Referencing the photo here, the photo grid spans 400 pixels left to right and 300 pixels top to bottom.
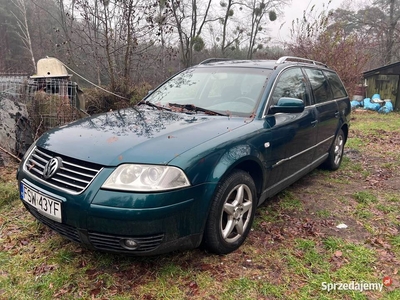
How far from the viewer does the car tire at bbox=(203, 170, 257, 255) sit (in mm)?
2418

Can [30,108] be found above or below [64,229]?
above

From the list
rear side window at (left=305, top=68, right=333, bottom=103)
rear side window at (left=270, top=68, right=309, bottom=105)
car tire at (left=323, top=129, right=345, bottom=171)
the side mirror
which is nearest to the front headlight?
the side mirror

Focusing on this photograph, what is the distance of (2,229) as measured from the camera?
3.11 metres

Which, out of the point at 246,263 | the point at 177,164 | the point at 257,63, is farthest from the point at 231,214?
the point at 257,63

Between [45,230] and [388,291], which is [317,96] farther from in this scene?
[45,230]

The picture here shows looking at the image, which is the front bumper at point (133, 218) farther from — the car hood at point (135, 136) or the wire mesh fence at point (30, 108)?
the wire mesh fence at point (30, 108)

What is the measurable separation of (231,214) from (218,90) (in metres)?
1.46

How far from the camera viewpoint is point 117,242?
82.2 inches

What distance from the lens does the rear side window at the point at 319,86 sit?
13.7 ft

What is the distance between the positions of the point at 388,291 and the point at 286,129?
1646 mm

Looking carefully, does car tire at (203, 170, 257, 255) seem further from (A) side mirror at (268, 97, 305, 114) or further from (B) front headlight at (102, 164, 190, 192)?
(A) side mirror at (268, 97, 305, 114)

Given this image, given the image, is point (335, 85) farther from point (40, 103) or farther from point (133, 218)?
point (40, 103)

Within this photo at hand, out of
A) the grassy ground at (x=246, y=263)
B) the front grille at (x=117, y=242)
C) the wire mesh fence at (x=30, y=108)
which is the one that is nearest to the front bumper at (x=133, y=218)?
the front grille at (x=117, y=242)


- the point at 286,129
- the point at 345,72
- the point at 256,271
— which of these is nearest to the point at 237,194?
the point at 256,271
